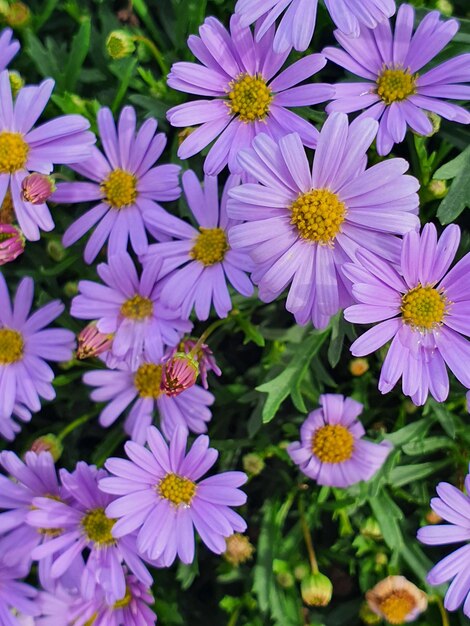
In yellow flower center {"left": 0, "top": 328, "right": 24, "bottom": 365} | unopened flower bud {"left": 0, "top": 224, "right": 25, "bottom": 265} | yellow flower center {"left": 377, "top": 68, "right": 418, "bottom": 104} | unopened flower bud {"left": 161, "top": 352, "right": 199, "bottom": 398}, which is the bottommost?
unopened flower bud {"left": 161, "top": 352, "right": 199, "bottom": 398}

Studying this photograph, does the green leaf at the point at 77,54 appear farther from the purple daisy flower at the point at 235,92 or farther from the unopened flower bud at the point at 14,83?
the purple daisy flower at the point at 235,92

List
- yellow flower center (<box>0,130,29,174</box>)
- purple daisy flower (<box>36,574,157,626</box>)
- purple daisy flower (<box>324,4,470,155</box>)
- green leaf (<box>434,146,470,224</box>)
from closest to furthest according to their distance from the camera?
purple daisy flower (<box>324,4,470,155</box>), green leaf (<box>434,146,470,224</box>), yellow flower center (<box>0,130,29,174</box>), purple daisy flower (<box>36,574,157,626</box>)

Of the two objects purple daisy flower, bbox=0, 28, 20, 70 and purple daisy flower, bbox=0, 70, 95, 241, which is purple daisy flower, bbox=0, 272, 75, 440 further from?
purple daisy flower, bbox=0, 28, 20, 70


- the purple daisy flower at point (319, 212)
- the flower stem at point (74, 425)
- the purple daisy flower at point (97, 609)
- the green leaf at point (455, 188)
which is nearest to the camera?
the purple daisy flower at point (319, 212)

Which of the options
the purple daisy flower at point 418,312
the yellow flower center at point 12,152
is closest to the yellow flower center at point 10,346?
the yellow flower center at point 12,152

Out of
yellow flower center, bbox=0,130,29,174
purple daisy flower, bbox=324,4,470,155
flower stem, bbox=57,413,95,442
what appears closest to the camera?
purple daisy flower, bbox=324,4,470,155

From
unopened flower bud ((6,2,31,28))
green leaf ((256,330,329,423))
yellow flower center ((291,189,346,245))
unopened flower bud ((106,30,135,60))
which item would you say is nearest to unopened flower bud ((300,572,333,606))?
green leaf ((256,330,329,423))

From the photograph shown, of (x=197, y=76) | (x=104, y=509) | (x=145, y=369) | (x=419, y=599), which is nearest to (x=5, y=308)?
(x=145, y=369)
